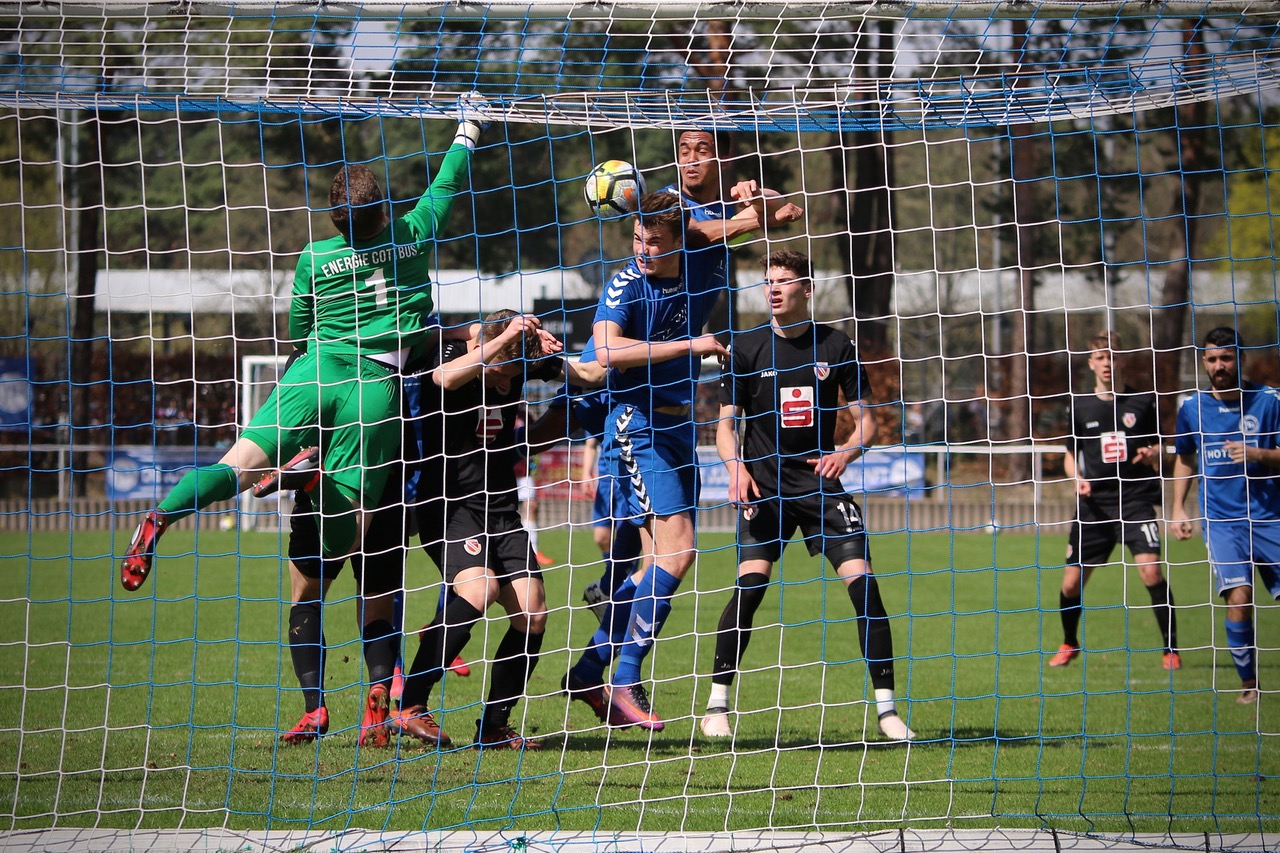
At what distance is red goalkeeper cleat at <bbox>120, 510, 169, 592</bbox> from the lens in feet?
14.6

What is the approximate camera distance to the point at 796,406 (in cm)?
582

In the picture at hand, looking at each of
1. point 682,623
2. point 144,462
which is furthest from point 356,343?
point 144,462

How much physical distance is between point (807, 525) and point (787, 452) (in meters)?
0.39

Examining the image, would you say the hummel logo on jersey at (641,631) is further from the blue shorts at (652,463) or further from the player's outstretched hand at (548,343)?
the player's outstretched hand at (548,343)

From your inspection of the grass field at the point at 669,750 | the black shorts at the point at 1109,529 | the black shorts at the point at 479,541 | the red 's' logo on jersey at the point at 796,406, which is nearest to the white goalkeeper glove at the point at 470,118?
the black shorts at the point at 479,541

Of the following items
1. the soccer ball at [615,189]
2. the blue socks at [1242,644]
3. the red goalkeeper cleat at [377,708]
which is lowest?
the blue socks at [1242,644]

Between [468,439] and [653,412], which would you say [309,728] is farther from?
[653,412]

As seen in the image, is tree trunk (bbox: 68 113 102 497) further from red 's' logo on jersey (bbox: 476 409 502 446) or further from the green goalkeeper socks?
the green goalkeeper socks

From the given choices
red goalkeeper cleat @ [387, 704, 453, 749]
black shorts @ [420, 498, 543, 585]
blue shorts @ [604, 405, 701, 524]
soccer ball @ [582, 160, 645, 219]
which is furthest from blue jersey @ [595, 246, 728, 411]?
red goalkeeper cleat @ [387, 704, 453, 749]

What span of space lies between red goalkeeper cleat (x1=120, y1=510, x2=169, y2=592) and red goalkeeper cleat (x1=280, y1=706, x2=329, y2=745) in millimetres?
954

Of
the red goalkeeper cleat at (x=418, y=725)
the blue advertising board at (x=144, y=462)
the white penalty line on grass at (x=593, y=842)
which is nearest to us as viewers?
the white penalty line on grass at (x=593, y=842)

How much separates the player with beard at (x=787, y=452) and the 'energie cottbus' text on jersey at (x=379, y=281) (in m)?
1.55

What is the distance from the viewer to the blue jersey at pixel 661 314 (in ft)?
17.9

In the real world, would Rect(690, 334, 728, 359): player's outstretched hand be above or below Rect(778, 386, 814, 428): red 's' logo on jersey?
above
